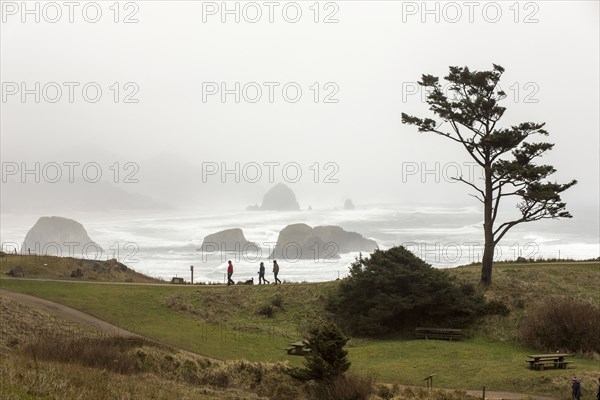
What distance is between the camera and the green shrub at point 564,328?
1142 inches

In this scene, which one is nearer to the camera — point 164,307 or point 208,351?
point 208,351

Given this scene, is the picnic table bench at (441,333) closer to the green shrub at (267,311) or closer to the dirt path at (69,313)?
the green shrub at (267,311)

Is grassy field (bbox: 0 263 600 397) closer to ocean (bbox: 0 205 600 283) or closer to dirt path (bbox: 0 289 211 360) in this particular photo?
dirt path (bbox: 0 289 211 360)

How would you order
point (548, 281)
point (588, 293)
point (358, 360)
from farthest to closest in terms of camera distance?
point (548, 281) < point (588, 293) < point (358, 360)

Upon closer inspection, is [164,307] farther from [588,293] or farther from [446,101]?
[588,293]

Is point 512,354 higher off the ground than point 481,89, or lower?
lower

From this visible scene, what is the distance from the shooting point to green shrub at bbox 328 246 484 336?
3300 cm

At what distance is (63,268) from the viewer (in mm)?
42750

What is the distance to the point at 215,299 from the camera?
36625 mm

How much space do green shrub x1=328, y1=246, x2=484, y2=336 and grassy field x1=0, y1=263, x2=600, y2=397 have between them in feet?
4.14

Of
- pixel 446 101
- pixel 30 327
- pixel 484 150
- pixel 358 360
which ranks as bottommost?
pixel 358 360

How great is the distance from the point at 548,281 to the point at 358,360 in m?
17.7

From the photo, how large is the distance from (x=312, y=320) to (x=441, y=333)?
302 inches

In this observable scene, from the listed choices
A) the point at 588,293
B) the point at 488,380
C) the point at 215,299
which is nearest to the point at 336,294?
the point at 215,299
